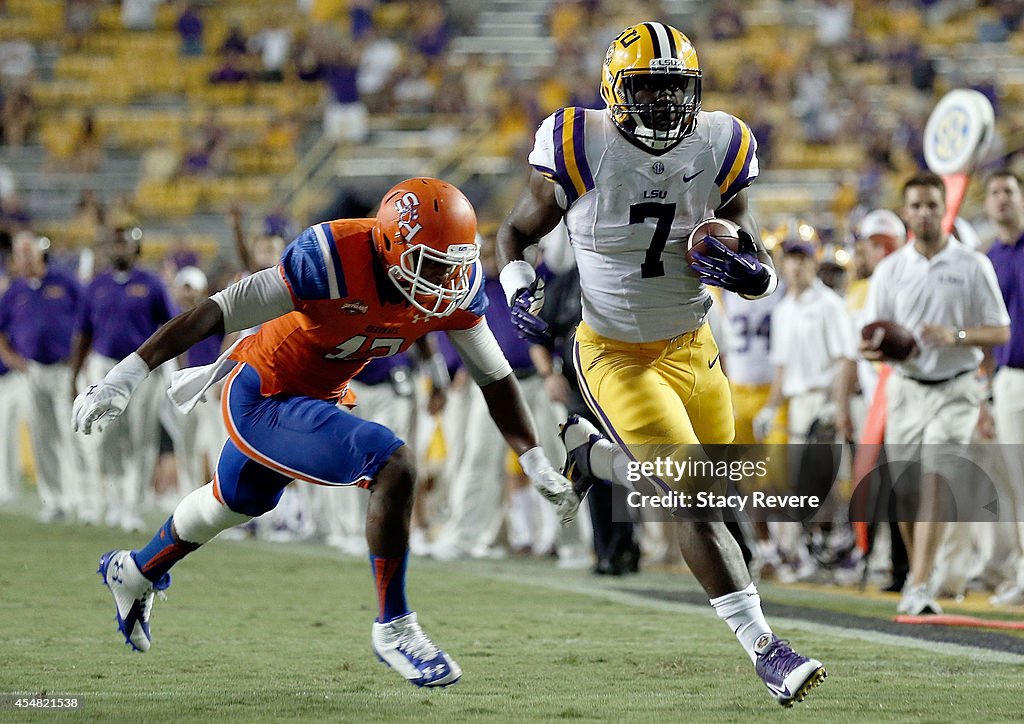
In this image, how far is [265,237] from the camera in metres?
9.52

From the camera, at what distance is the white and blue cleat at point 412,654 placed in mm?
4418

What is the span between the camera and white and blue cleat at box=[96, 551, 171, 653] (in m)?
4.92

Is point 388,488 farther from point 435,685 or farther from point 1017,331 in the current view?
point 1017,331

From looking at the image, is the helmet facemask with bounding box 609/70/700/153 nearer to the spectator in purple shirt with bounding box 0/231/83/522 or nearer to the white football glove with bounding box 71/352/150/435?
the white football glove with bounding box 71/352/150/435

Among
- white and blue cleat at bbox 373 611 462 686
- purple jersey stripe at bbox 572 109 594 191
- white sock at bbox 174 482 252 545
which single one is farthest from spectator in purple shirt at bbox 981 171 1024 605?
white sock at bbox 174 482 252 545

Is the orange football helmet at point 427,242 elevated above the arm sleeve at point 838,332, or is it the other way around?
the orange football helmet at point 427,242

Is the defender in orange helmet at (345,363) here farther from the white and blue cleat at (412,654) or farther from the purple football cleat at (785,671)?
the purple football cleat at (785,671)

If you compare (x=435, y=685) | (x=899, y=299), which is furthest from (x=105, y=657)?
(x=899, y=299)

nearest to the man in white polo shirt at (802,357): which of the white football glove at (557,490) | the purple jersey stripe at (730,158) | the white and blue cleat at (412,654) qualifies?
the purple jersey stripe at (730,158)

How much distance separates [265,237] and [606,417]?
17.1 feet

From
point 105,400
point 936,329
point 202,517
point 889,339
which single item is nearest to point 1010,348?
point 936,329

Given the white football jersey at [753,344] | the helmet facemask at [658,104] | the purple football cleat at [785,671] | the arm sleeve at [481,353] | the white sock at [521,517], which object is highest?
the helmet facemask at [658,104]

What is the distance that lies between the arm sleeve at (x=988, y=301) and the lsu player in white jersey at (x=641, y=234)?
2.25 m

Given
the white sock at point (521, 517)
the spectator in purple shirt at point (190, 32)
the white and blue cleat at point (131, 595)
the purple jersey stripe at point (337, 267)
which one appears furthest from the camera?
the spectator in purple shirt at point (190, 32)
